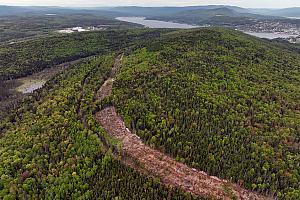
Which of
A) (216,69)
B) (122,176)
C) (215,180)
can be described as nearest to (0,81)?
(216,69)

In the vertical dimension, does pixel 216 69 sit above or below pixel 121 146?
above

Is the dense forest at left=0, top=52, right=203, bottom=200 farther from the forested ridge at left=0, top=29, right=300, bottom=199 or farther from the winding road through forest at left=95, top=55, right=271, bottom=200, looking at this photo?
the winding road through forest at left=95, top=55, right=271, bottom=200

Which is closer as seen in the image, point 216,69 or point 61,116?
point 61,116

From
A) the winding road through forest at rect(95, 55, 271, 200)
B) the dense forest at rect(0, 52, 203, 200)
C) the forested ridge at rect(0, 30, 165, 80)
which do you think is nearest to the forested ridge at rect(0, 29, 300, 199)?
the dense forest at rect(0, 52, 203, 200)

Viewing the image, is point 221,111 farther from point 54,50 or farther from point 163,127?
point 54,50

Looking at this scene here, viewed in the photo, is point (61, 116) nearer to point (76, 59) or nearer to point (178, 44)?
point (178, 44)

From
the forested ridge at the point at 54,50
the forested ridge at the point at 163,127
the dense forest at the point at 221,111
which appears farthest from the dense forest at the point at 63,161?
the forested ridge at the point at 54,50
